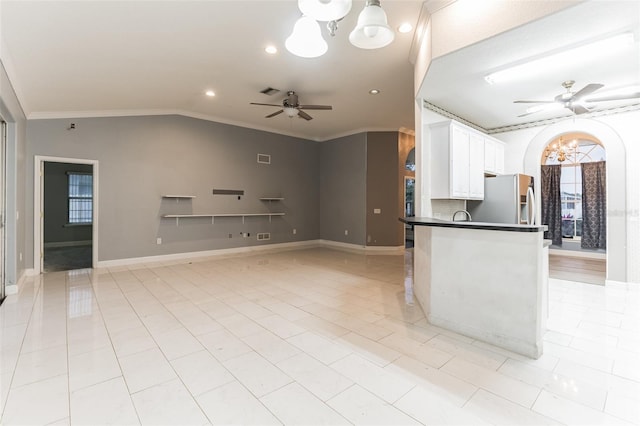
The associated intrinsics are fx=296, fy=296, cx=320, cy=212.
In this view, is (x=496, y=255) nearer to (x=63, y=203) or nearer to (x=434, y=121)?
(x=434, y=121)


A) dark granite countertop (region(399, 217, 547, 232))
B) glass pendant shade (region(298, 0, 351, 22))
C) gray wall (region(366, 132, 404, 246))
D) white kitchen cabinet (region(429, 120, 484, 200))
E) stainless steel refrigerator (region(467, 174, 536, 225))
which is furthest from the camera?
gray wall (region(366, 132, 404, 246))

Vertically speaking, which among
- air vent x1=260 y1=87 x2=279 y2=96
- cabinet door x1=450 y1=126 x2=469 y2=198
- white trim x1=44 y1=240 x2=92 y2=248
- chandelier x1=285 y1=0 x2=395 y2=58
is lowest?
white trim x1=44 y1=240 x2=92 y2=248

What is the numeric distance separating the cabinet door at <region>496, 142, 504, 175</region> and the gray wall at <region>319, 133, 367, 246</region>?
3184 mm

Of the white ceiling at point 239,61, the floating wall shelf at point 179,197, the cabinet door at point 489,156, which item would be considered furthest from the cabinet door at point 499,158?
the floating wall shelf at point 179,197

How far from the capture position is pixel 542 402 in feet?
5.87

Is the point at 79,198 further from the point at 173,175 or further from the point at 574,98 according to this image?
the point at 574,98

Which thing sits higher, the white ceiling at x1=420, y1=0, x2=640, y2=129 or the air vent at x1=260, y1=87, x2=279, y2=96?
the air vent at x1=260, y1=87, x2=279, y2=96

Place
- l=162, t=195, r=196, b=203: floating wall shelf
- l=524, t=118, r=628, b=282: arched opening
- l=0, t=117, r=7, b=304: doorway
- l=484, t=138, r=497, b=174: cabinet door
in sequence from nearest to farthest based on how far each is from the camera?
l=0, t=117, r=7, b=304: doorway
l=524, t=118, r=628, b=282: arched opening
l=484, t=138, r=497, b=174: cabinet door
l=162, t=195, r=196, b=203: floating wall shelf

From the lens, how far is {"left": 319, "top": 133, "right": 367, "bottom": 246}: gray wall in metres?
7.76

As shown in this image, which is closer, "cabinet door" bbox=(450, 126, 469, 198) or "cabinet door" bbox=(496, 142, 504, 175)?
"cabinet door" bbox=(450, 126, 469, 198)

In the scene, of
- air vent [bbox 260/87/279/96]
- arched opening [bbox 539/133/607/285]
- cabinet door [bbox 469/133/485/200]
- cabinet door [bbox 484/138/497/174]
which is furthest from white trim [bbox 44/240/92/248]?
arched opening [bbox 539/133/607/285]

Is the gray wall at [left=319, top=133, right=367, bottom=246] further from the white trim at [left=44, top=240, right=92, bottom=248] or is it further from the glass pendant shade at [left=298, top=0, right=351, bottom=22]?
the white trim at [left=44, top=240, right=92, bottom=248]

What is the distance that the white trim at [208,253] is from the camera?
5.66m

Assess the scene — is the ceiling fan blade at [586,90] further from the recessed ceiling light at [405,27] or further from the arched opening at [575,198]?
the arched opening at [575,198]
